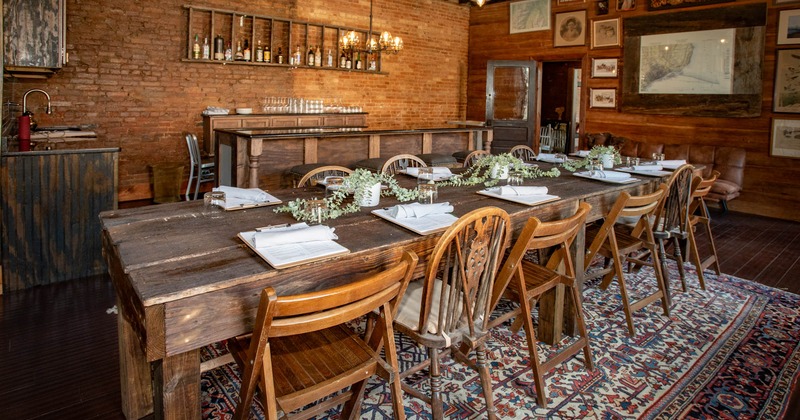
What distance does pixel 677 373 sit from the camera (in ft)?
8.76

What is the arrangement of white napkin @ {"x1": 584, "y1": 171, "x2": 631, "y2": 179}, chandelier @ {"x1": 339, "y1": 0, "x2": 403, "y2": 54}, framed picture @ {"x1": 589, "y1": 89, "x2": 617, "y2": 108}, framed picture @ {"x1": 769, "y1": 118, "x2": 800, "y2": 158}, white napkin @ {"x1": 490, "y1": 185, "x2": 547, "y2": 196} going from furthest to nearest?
chandelier @ {"x1": 339, "y1": 0, "x2": 403, "y2": 54} → framed picture @ {"x1": 589, "y1": 89, "x2": 617, "y2": 108} → framed picture @ {"x1": 769, "y1": 118, "x2": 800, "y2": 158} → white napkin @ {"x1": 584, "y1": 171, "x2": 631, "y2": 179} → white napkin @ {"x1": 490, "y1": 185, "x2": 547, "y2": 196}

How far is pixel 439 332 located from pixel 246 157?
3.47 m

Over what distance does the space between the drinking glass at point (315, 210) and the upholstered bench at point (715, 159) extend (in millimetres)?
5656

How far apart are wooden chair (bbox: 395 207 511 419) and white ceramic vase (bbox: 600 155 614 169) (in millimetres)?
2471

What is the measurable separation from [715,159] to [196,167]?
6798mm

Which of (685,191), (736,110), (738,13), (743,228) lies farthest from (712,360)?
(738,13)

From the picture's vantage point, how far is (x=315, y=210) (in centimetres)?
221

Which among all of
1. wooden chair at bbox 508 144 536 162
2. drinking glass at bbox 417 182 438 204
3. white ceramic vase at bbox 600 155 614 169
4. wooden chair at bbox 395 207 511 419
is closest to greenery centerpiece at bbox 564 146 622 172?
white ceramic vase at bbox 600 155 614 169

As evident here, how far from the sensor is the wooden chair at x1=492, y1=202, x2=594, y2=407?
2.14 meters

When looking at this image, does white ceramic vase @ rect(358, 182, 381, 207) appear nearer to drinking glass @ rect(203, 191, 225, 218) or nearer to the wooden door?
drinking glass @ rect(203, 191, 225, 218)

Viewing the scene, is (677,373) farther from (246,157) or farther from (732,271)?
(246,157)

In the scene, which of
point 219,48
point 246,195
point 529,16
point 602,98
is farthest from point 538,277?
point 529,16

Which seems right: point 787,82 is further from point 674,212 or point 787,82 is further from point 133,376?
point 133,376

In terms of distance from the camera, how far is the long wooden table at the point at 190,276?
1450 millimetres
